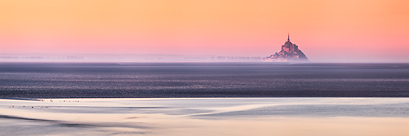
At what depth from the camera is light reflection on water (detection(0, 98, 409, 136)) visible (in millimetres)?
16828

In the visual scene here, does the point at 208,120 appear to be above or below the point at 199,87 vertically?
above

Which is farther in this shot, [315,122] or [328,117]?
[328,117]

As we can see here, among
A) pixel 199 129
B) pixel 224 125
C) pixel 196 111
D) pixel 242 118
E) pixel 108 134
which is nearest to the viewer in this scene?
pixel 108 134

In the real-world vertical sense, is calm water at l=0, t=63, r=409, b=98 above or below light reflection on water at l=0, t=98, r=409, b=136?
below

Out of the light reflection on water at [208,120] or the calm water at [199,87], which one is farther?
the calm water at [199,87]

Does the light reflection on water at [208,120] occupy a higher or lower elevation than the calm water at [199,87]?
higher

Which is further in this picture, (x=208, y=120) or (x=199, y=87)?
(x=199, y=87)

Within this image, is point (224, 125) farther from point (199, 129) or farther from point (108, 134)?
point (108, 134)

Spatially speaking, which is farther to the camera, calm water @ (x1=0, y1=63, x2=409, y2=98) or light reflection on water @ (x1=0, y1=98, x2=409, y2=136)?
calm water @ (x1=0, y1=63, x2=409, y2=98)

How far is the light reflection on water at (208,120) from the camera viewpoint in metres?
16.8

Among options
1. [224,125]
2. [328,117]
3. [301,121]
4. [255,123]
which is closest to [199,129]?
[224,125]

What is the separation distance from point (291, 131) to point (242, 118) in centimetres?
397

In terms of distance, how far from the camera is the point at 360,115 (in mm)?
21688

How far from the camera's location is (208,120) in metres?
19.8
